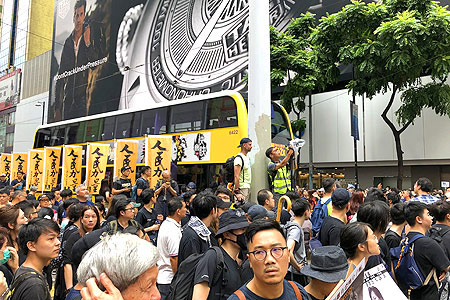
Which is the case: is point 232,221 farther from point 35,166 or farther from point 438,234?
point 35,166

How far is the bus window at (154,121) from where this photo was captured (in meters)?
12.1

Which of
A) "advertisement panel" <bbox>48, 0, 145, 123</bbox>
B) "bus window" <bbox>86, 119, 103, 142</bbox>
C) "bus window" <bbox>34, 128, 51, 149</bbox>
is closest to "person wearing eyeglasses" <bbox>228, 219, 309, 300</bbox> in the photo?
"bus window" <bbox>86, 119, 103, 142</bbox>

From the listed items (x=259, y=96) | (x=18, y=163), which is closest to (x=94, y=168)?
(x=18, y=163)

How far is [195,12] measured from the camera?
2355 centimetres

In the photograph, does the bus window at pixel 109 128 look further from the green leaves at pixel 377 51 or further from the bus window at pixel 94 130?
the green leaves at pixel 377 51

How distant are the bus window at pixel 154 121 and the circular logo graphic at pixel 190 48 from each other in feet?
24.9

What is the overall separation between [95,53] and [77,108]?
16.2 ft

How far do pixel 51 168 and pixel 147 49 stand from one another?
15210 mm

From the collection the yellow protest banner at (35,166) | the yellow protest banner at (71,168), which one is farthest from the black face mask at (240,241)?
the yellow protest banner at (35,166)

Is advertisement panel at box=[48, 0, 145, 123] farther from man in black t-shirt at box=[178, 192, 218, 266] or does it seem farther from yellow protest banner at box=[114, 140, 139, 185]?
man in black t-shirt at box=[178, 192, 218, 266]

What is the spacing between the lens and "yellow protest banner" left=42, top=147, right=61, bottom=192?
13094 mm

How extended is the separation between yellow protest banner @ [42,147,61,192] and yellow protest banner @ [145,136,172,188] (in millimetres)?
5026

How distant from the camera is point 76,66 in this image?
32.9m

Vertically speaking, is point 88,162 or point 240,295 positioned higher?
point 88,162
